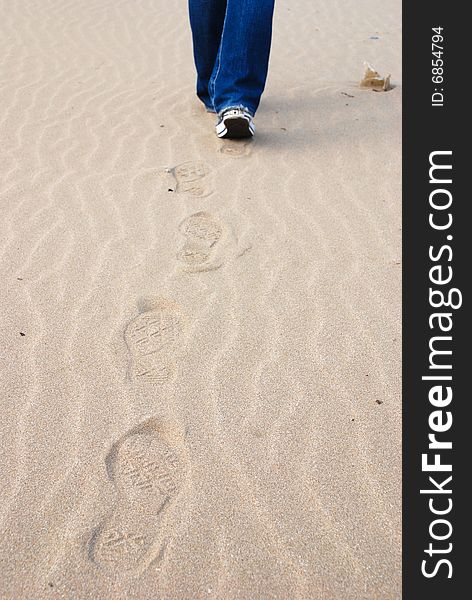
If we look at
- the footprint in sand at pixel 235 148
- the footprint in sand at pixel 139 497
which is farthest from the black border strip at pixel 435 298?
the footprint in sand at pixel 235 148

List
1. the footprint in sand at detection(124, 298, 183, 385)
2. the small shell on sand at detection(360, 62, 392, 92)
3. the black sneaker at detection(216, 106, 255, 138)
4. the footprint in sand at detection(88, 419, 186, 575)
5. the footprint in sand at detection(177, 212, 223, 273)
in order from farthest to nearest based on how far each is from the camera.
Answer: the small shell on sand at detection(360, 62, 392, 92) < the black sneaker at detection(216, 106, 255, 138) < the footprint in sand at detection(177, 212, 223, 273) < the footprint in sand at detection(124, 298, 183, 385) < the footprint in sand at detection(88, 419, 186, 575)

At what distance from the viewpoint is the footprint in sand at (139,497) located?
1.84m

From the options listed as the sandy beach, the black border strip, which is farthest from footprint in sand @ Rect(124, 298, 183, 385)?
the black border strip

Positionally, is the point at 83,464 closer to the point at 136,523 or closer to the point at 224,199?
the point at 136,523

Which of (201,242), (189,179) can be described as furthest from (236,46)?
(201,242)

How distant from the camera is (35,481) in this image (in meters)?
2.03

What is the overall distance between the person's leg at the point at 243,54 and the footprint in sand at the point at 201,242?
102 cm

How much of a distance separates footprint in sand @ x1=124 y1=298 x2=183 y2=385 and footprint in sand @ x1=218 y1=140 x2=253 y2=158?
1647mm

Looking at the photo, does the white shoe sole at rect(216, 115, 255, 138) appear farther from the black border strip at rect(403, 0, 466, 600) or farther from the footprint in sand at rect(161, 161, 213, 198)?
the black border strip at rect(403, 0, 466, 600)

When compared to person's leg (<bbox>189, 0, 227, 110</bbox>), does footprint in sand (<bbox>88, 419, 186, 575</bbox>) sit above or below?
below

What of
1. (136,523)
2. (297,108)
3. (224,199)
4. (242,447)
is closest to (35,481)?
(136,523)

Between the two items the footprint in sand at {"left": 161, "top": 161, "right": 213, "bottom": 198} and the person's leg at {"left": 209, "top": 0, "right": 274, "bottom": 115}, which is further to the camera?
the person's leg at {"left": 209, "top": 0, "right": 274, "bottom": 115}

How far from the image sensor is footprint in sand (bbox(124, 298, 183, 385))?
8.11 ft

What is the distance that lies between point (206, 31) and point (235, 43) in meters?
0.39
